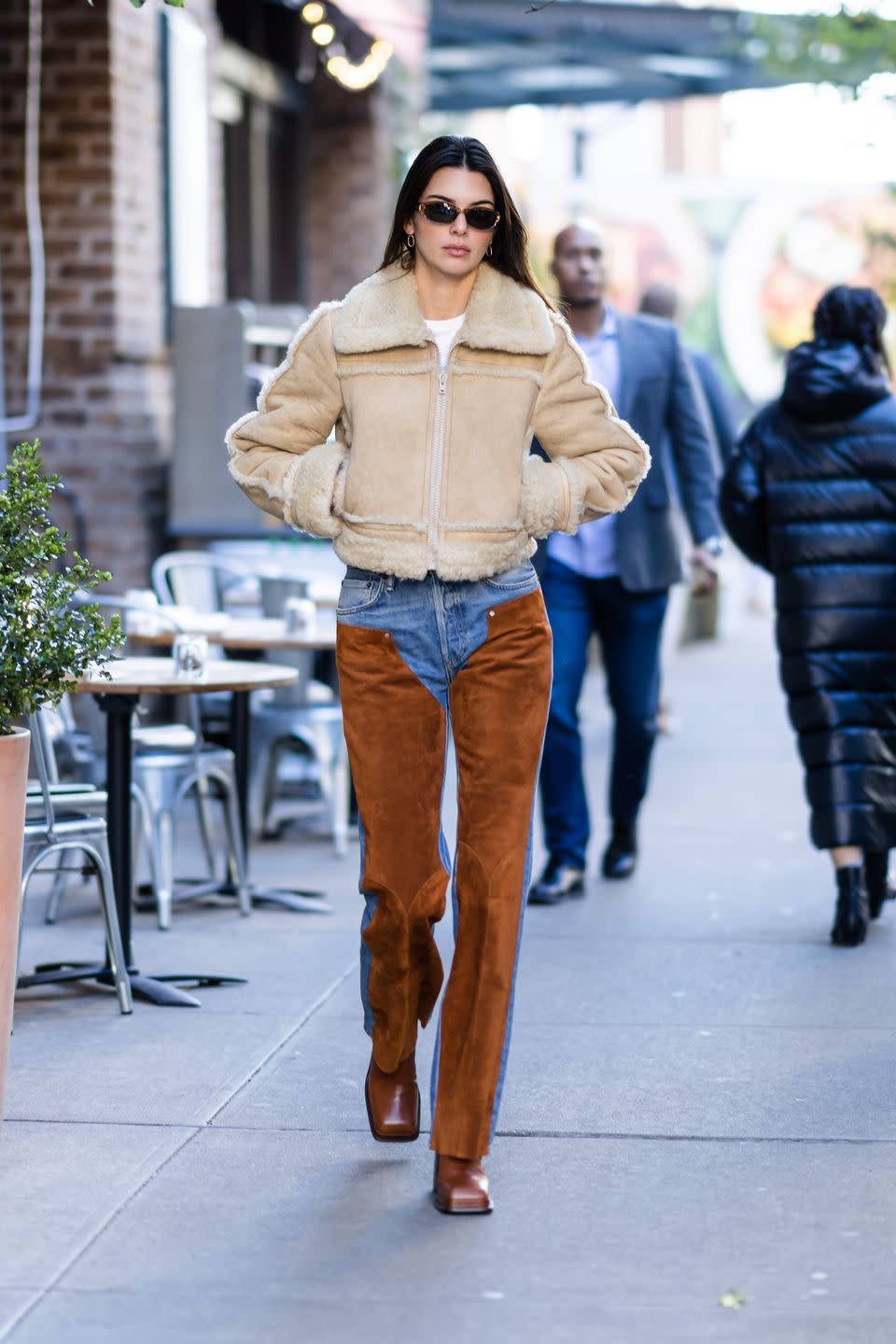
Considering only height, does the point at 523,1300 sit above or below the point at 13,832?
below

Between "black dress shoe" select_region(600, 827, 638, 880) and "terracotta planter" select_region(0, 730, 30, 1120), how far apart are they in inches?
153

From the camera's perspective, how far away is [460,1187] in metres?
4.28

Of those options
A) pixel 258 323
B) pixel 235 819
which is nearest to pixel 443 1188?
pixel 235 819

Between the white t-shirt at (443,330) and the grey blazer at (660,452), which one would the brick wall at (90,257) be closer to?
the grey blazer at (660,452)

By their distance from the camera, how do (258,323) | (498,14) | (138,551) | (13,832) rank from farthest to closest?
(498,14), (258,323), (138,551), (13,832)

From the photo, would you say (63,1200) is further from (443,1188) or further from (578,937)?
(578,937)

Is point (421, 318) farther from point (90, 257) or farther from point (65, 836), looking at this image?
point (90, 257)

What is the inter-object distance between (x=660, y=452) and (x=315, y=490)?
3623 millimetres

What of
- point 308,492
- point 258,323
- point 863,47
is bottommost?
point 308,492

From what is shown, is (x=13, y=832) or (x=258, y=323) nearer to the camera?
(x=13, y=832)

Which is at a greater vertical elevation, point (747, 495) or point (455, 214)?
point (455, 214)

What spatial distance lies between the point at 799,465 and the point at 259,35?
27.6 feet

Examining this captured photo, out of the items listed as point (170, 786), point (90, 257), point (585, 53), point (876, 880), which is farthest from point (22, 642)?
point (585, 53)

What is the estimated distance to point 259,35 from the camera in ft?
46.6
